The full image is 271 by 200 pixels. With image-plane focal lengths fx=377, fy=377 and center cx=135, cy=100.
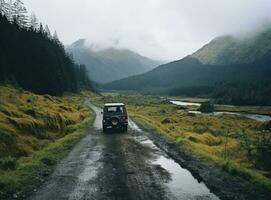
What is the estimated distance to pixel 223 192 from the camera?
42.8 feet

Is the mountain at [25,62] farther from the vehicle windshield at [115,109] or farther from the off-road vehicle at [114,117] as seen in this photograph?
the off-road vehicle at [114,117]

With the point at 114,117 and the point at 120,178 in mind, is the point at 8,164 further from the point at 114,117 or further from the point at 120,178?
the point at 114,117

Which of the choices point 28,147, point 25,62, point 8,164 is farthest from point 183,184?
point 25,62

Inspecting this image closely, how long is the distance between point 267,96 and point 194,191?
170 m

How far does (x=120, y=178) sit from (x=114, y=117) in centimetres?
2140

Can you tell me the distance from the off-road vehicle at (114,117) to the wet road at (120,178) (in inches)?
499

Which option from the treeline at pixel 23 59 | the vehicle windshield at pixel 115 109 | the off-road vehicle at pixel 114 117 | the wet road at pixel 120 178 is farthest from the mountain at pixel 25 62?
the wet road at pixel 120 178

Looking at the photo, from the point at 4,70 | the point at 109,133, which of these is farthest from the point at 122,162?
the point at 4,70

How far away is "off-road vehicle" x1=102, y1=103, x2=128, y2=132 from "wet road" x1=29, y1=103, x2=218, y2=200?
41.6 feet

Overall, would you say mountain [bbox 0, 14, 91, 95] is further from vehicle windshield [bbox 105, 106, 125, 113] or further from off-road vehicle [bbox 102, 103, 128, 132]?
off-road vehicle [bbox 102, 103, 128, 132]

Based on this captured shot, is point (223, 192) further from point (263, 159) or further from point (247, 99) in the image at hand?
point (247, 99)

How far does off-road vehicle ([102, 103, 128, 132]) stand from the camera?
36375mm

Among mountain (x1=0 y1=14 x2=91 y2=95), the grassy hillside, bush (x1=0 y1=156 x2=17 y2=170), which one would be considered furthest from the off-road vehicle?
mountain (x1=0 y1=14 x2=91 y2=95)

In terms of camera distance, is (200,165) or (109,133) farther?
(109,133)
